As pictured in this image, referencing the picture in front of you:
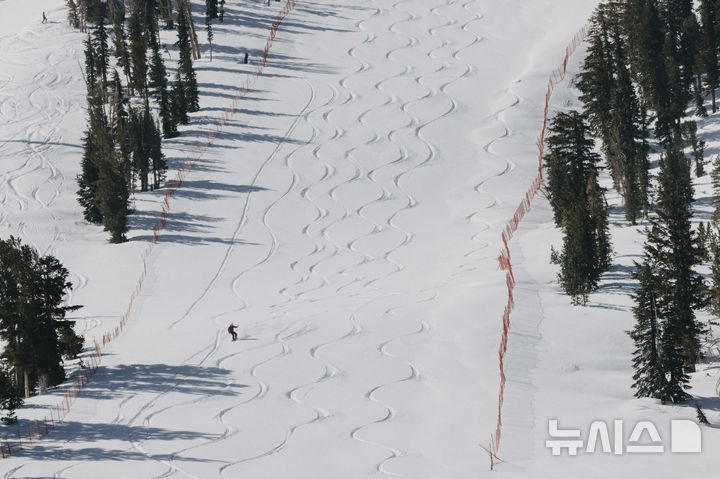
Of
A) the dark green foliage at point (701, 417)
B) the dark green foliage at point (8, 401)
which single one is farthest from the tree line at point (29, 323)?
the dark green foliage at point (701, 417)

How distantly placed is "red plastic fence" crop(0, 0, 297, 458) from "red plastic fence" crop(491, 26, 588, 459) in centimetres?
1645

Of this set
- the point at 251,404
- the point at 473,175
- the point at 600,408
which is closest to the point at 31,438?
the point at 251,404

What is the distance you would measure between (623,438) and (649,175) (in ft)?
117

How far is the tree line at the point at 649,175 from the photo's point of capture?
118 feet

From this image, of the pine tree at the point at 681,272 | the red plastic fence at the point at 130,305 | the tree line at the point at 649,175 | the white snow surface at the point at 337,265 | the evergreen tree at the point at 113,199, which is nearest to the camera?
the white snow surface at the point at 337,265

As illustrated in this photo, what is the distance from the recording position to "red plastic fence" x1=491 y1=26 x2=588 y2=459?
120ft

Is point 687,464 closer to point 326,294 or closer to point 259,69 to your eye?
point 326,294

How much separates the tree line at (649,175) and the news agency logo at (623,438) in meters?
2.81

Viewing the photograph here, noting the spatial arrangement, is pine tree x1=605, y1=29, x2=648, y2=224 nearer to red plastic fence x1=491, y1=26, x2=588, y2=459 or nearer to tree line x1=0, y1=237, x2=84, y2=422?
red plastic fence x1=491, y1=26, x2=588, y2=459

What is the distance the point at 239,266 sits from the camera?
59688 mm

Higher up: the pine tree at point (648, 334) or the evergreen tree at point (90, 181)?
the evergreen tree at point (90, 181)

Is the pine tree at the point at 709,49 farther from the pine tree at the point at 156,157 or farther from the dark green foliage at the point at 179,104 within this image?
the dark green foliage at the point at 179,104

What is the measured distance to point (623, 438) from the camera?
31.8 meters

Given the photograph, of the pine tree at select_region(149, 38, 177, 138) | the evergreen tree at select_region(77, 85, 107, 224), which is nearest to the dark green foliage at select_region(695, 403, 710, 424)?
the evergreen tree at select_region(77, 85, 107, 224)
